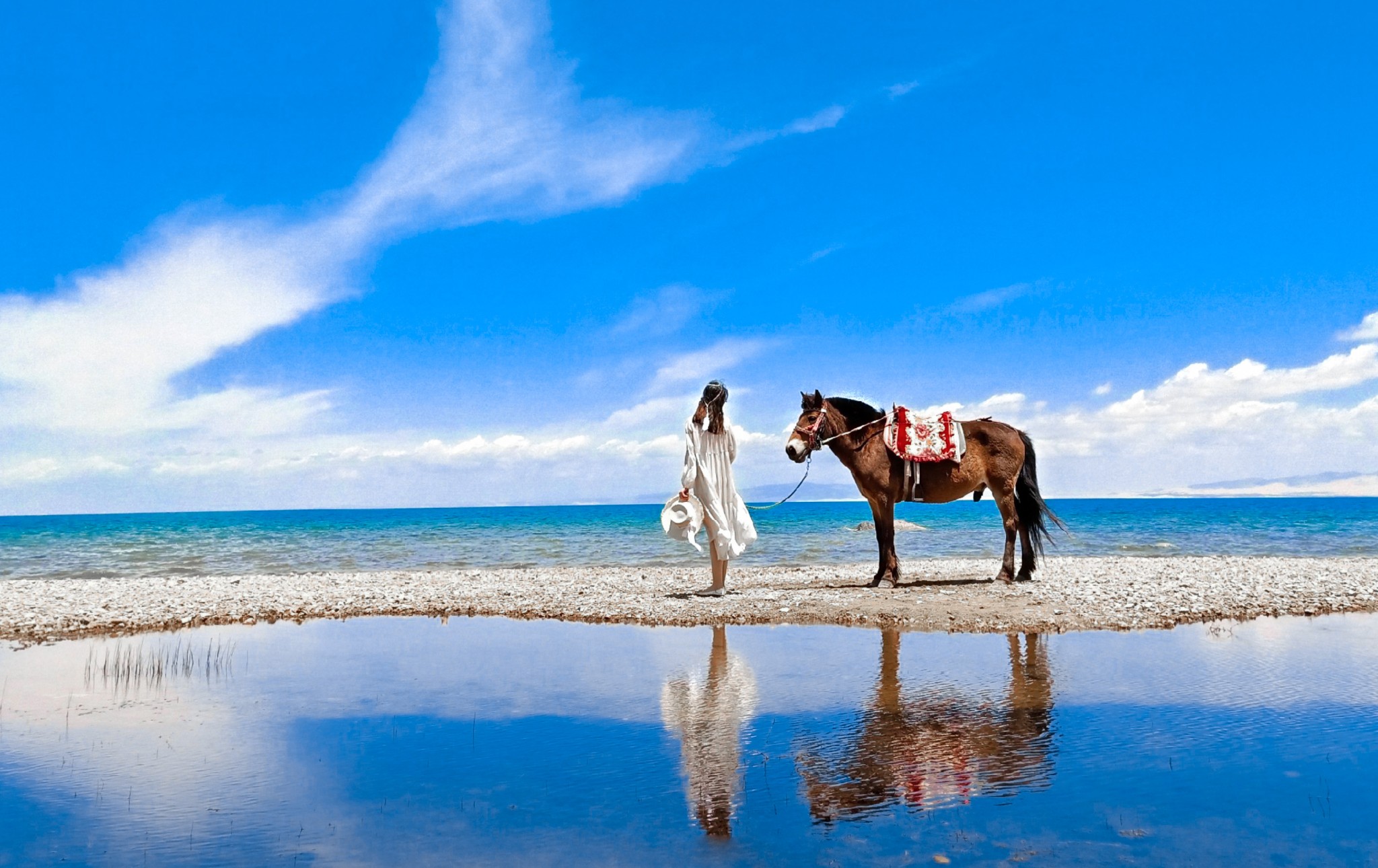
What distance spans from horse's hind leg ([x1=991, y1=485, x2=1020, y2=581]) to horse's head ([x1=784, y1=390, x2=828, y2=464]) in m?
3.06

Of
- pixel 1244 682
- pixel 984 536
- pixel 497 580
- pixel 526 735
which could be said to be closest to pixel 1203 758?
pixel 1244 682

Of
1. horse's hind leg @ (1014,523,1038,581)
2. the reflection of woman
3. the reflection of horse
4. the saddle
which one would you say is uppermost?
the saddle

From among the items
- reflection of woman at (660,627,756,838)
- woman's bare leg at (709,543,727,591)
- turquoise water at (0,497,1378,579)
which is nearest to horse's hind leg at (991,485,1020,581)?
woman's bare leg at (709,543,727,591)

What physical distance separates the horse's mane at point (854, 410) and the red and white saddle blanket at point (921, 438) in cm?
30

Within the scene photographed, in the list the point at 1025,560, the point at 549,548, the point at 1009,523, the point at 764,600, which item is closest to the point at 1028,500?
the point at 1009,523

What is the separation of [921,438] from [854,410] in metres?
1.12

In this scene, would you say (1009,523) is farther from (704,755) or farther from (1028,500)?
(704,755)

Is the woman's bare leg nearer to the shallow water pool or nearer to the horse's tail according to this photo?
the shallow water pool

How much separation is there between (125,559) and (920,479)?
28448mm

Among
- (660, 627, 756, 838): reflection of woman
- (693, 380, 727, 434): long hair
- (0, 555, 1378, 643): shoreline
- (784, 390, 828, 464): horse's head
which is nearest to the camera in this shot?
(660, 627, 756, 838): reflection of woman

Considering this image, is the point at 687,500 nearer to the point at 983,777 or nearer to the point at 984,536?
the point at 983,777

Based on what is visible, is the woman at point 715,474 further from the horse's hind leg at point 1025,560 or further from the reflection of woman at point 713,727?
the horse's hind leg at point 1025,560

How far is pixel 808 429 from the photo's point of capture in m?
13.2

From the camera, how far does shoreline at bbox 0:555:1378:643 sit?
A: 34.6 ft
